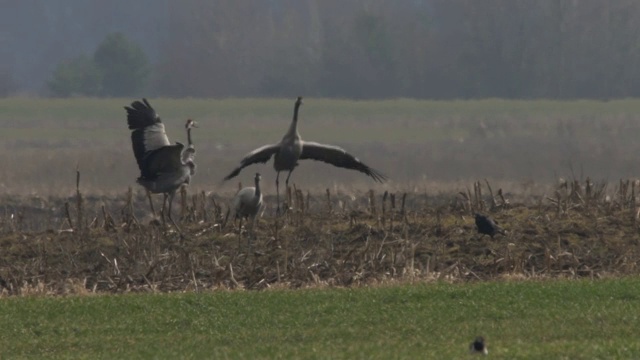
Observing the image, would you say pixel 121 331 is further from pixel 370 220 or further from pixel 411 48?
pixel 411 48

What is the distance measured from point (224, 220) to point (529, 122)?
25475 mm

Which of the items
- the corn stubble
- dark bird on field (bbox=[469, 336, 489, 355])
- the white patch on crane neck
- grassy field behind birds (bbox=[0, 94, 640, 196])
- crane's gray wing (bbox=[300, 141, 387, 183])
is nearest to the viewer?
dark bird on field (bbox=[469, 336, 489, 355])

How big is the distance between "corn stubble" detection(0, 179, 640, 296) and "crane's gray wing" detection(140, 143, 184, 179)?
597 mm

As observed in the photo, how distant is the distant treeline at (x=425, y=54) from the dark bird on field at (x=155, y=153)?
4335 centimetres

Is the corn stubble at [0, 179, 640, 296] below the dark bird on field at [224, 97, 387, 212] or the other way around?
below

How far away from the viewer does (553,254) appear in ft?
55.4

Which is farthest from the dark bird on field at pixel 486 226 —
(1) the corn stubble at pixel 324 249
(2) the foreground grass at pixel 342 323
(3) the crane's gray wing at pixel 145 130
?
(3) the crane's gray wing at pixel 145 130

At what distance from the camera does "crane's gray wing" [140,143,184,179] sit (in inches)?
776

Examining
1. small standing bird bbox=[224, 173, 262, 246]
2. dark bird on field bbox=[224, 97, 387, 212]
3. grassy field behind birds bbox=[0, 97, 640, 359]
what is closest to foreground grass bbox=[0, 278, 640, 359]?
grassy field behind birds bbox=[0, 97, 640, 359]

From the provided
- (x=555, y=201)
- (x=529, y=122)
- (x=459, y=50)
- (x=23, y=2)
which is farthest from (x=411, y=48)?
(x=555, y=201)

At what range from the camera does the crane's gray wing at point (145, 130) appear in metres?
19.6

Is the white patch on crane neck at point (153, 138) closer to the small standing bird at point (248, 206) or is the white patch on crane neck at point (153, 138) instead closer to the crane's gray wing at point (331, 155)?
the small standing bird at point (248, 206)

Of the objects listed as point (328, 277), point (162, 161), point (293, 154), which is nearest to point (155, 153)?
point (162, 161)

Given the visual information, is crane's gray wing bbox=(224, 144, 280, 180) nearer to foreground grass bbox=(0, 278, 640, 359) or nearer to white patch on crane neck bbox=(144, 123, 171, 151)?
white patch on crane neck bbox=(144, 123, 171, 151)
